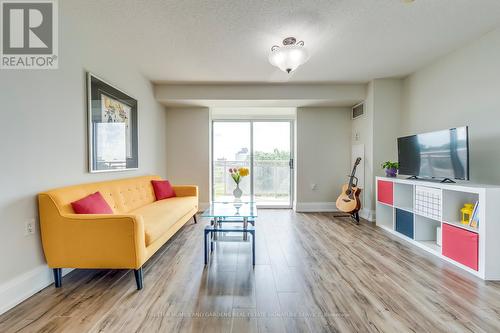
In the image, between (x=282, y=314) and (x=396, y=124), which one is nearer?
(x=282, y=314)

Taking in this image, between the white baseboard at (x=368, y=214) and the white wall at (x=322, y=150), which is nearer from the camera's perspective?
the white baseboard at (x=368, y=214)

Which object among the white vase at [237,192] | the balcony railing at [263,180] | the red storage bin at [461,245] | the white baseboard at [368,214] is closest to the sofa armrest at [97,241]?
the white vase at [237,192]

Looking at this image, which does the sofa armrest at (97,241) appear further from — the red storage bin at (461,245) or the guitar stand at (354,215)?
the guitar stand at (354,215)

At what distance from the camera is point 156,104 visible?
172 inches

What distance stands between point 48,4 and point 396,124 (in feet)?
15.9

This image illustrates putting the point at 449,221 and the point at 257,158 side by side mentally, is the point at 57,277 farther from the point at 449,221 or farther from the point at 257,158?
the point at 257,158

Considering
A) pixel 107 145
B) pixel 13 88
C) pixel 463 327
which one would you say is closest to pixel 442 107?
pixel 463 327

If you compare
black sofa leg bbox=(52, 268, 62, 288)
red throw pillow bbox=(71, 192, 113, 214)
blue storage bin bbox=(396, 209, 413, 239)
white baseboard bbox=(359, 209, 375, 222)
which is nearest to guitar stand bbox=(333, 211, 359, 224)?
white baseboard bbox=(359, 209, 375, 222)

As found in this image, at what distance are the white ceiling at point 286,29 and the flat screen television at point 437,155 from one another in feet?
3.70

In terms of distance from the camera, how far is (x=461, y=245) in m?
2.26

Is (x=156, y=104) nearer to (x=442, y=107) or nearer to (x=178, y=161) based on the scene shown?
(x=178, y=161)

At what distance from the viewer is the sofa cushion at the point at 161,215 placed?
85.2 inches

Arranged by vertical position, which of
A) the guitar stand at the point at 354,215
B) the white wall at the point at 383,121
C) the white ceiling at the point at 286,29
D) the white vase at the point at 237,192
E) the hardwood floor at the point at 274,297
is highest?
the white ceiling at the point at 286,29

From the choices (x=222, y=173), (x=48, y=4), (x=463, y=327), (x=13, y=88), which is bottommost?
(x=463, y=327)
